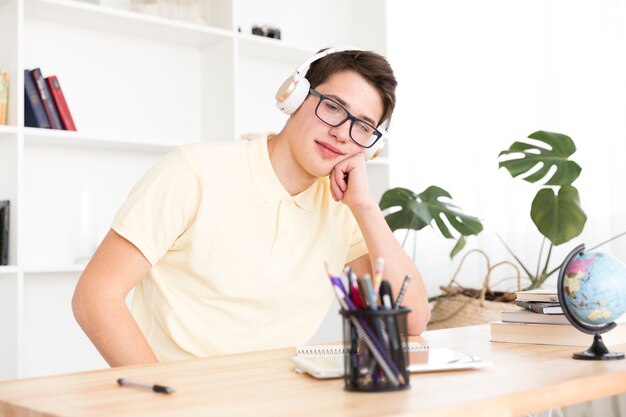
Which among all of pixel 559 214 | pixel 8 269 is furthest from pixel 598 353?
pixel 8 269

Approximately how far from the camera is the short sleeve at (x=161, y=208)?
A: 1.60 meters

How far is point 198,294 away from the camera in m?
1.73

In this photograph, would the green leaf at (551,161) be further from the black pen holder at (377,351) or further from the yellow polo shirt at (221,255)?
the black pen holder at (377,351)

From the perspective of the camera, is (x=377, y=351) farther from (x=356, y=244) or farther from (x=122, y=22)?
(x=122, y=22)

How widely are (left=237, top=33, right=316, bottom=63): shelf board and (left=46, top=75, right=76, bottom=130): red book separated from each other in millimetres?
788

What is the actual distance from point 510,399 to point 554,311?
22.2 inches

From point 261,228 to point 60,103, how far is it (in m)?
1.43

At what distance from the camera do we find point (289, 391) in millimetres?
1034

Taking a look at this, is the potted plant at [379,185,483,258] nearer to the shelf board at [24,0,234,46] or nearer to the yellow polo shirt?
the shelf board at [24,0,234,46]

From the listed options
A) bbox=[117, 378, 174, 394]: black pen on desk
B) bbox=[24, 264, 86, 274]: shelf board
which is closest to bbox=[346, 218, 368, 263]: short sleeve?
bbox=[117, 378, 174, 394]: black pen on desk

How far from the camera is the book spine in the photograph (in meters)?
2.85

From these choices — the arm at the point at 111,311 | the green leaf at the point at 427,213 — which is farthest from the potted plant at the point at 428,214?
the arm at the point at 111,311

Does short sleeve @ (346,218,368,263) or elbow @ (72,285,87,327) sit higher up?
short sleeve @ (346,218,368,263)

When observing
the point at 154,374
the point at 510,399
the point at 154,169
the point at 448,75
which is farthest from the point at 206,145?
the point at 448,75
